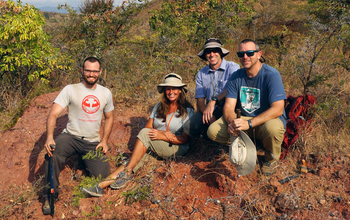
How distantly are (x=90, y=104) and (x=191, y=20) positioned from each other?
3570mm

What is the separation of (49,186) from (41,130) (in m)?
2.11

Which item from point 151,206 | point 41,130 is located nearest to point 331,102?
point 151,206

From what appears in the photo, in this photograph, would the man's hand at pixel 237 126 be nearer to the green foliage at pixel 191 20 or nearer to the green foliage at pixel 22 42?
the green foliage at pixel 191 20

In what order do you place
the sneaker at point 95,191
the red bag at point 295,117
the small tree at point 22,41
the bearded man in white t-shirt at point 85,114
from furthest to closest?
the small tree at point 22,41 → the bearded man in white t-shirt at point 85,114 → the red bag at point 295,117 → the sneaker at point 95,191

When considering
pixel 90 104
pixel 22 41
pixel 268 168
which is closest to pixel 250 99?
pixel 268 168

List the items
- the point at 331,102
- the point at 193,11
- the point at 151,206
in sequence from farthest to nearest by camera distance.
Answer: the point at 193,11 < the point at 331,102 < the point at 151,206

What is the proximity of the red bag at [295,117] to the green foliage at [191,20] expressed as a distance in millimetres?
3061

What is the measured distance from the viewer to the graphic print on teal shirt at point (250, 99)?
10.8ft

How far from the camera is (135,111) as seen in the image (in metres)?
5.34

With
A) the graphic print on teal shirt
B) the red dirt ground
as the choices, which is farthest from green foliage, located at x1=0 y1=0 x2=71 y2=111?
the graphic print on teal shirt

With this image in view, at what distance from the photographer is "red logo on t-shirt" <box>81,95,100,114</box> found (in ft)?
11.9

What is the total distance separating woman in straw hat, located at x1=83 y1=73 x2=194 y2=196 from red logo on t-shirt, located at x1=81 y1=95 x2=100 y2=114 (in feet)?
2.38

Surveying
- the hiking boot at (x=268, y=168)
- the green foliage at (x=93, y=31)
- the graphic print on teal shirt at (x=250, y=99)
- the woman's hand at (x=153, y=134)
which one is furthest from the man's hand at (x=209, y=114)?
the green foliage at (x=93, y=31)

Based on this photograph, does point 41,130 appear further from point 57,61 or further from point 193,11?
point 193,11
